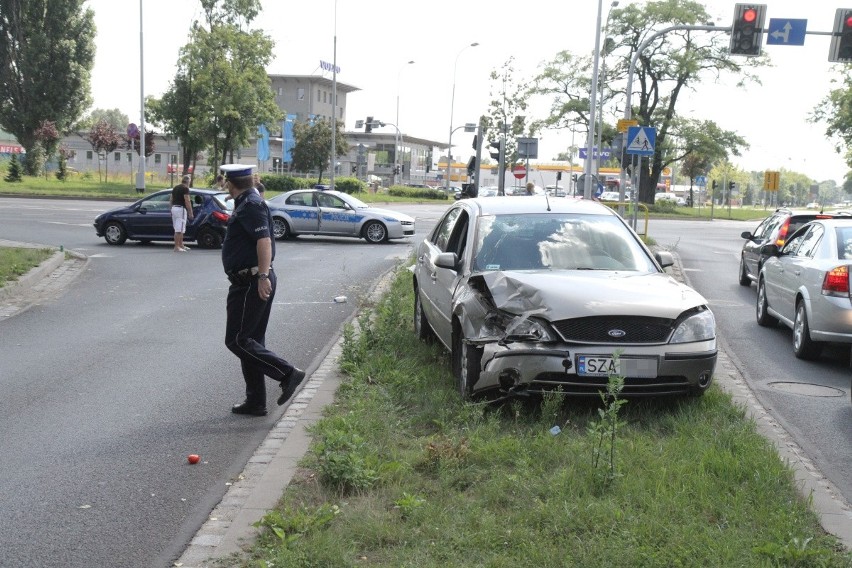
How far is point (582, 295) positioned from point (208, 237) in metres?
18.0

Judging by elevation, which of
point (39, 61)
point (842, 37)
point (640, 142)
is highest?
point (39, 61)

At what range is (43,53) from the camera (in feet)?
224

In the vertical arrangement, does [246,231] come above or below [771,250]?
above

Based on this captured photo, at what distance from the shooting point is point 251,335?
281 inches

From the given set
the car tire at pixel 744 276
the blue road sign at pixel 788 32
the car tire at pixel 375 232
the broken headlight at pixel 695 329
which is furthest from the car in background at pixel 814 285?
the car tire at pixel 375 232

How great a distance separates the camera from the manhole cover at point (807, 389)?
8695mm

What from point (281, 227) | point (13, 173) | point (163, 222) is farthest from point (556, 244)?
point (13, 173)

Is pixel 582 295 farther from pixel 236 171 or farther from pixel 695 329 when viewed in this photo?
pixel 236 171

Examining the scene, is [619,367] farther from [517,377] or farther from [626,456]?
[626,456]

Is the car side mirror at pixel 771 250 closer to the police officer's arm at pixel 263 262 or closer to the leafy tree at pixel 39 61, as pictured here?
the police officer's arm at pixel 263 262

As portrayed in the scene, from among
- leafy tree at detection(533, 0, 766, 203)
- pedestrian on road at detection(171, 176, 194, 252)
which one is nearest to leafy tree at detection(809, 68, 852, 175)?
leafy tree at detection(533, 0, 766, 203)

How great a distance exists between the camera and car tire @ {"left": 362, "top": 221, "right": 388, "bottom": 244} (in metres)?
26.9

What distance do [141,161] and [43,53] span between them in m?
25.0

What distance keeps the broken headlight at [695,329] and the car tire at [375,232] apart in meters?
20.0
